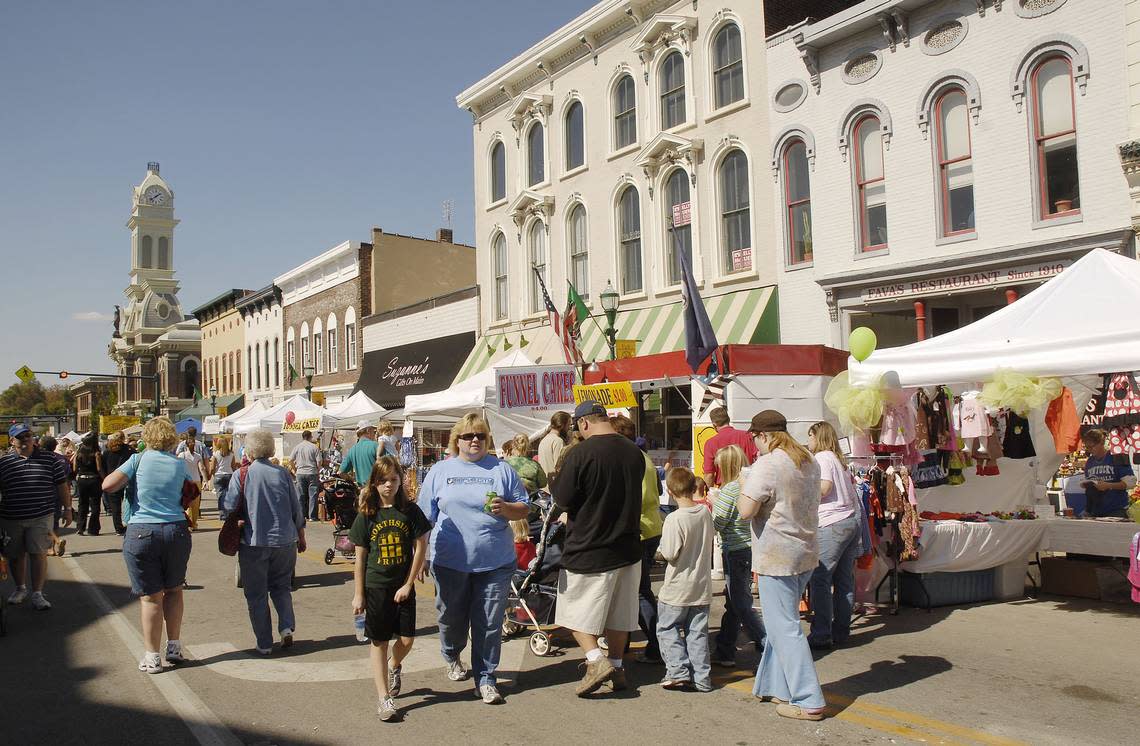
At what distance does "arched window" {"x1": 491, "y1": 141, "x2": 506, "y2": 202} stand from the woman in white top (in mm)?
19631

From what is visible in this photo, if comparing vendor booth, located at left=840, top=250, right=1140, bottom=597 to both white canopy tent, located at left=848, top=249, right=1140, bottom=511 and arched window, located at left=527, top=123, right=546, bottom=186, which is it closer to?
white canopy tent, located at left=848, top=249, right=1140, bottom=511

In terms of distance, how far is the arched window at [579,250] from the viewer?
896 inches

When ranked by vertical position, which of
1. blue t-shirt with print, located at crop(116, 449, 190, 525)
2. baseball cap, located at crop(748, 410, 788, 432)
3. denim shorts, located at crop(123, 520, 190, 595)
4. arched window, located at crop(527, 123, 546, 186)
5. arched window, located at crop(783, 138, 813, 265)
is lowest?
denim shorts, located at crop(123, 520, 190, 595)

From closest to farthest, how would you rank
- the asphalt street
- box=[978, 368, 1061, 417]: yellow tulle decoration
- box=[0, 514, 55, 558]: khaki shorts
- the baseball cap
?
the asphalt street < the baseball cap < box=[978, 368, 1061, 417]: yellow tulle decoration < box=[0, 514, 55, 558]: khaki shorts

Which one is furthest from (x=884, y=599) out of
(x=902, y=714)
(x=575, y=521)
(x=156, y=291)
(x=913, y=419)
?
(x=156, y=291)

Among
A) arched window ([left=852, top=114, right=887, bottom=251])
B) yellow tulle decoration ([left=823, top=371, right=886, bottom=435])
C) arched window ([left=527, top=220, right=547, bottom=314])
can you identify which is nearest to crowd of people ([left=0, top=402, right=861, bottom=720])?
yellow tulle decoration ([left=823, top=371, right=886, bottom=435])

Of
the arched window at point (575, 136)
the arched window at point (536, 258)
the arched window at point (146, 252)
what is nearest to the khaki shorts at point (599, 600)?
the arched window at point (575, 136)

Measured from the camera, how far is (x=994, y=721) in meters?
5.38

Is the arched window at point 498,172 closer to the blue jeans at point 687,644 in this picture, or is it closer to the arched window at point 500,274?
the arched window at point 500,274

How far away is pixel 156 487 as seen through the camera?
674 cm

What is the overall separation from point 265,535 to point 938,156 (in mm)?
12730

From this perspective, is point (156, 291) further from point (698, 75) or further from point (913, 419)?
point (913, 419)

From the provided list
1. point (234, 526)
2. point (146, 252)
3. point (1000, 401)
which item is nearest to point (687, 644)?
point (234, 526)

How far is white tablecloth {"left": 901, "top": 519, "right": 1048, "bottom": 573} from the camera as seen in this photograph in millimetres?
8672
